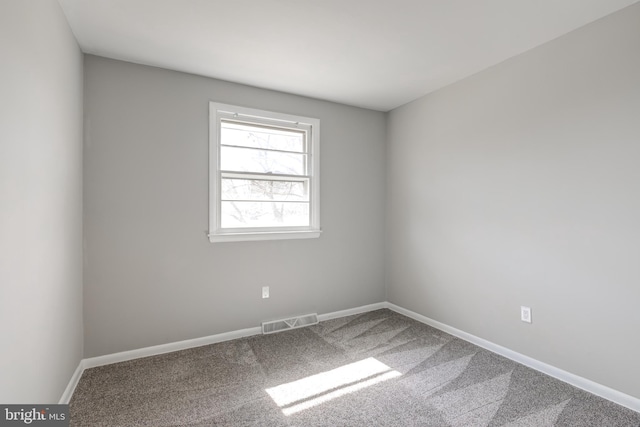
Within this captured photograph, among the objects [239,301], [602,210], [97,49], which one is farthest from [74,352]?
[602,210]

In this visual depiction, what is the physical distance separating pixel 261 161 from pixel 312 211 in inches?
30.3

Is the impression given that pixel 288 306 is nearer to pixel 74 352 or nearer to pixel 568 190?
pixel 74 352

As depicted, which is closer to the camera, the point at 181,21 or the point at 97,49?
the point at 181,21

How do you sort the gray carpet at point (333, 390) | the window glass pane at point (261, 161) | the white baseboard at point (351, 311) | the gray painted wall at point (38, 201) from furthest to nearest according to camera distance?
the white baseboard at point (351, 311) < the window glass pane at point (261, 161) < the gray carpet at point (333, 390) < the gray painted wall at point (38, 201)

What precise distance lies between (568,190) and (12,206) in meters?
3.20

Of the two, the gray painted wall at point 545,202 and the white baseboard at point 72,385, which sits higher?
the gray painted wall at point 545,202

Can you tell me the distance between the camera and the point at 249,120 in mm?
3133

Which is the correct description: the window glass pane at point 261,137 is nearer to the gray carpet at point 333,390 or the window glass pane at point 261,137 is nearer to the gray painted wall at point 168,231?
the gray painted wall at point 168,231

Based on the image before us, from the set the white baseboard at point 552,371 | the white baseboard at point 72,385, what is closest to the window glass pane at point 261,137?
the white baseboard at point 72,385

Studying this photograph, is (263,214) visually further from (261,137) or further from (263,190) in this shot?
(261,137)

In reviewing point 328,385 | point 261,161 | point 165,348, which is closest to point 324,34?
point 261,161

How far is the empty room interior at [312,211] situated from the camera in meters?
1.86

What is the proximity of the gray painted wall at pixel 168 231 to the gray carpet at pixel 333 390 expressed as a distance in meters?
0.34

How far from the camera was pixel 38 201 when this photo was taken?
1.60m
